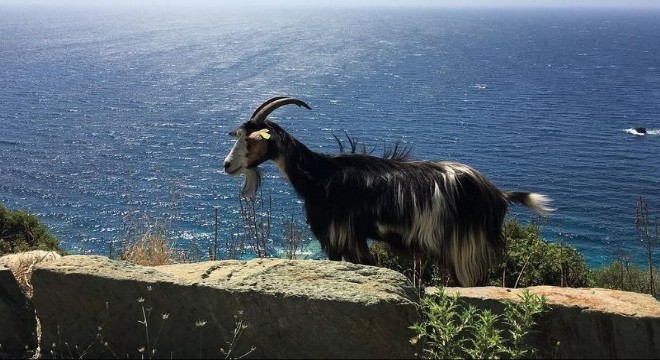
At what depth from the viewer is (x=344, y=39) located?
137 m

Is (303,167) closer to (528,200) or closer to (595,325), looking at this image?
(528,200)

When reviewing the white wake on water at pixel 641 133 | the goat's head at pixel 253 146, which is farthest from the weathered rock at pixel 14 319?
the white wake on water at pixel 641 133

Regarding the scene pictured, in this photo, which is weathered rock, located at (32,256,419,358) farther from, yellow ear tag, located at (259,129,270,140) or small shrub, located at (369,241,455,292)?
yellow ear tag, located at (259,129,270,140)

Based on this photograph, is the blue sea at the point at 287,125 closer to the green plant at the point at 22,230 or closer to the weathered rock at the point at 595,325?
the green plant at the point at 22,230

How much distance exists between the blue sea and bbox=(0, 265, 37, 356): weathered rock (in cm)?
660

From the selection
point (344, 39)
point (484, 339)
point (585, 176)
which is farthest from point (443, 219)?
point (344, 39)

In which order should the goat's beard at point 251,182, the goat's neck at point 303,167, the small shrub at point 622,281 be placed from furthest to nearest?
the small shrub at point 622,281
the goat's beard at point 251,182
the goat's neck at point 303,167

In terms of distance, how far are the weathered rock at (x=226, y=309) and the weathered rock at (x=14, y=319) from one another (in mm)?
171

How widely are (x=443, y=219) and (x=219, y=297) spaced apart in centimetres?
298

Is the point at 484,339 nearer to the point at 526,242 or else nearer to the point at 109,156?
the point at 526,242

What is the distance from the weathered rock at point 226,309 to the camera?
4.21m

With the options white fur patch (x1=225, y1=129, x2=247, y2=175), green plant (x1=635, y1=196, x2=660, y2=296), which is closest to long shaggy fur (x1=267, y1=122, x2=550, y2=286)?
white fur patch (x1=225, y1=129, x2=247, y2=175)

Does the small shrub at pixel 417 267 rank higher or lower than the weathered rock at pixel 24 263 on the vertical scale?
lower

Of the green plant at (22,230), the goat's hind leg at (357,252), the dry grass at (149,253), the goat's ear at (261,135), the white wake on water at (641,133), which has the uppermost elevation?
the goat's ear at (261,135)
